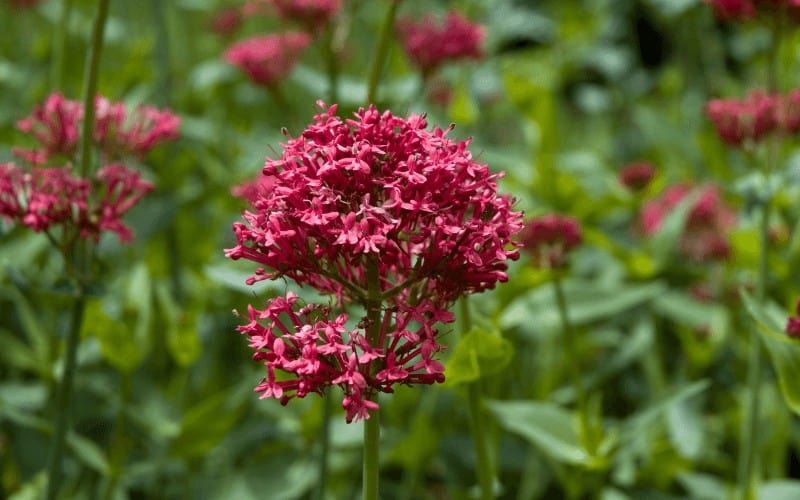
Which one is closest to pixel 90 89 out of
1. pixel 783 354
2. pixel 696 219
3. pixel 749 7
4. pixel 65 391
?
pixel 65 391

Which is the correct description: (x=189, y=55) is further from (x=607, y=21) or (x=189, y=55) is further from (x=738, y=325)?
(x=738, y=325)

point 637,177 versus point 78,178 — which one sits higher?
point 637,177

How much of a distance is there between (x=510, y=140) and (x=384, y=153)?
3896 millimetres

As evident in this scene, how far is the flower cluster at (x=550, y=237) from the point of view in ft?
6.35

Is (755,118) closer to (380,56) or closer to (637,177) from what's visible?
(637,177)

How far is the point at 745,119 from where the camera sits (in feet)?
7.02

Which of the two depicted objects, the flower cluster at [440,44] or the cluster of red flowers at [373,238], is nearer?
the cluster of red flowers at [373,238]

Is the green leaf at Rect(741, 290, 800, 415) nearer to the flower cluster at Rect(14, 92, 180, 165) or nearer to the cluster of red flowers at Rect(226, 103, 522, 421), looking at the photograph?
the cluster of red flowers at Rect(226, 103, 522, 421)

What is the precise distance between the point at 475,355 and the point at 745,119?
1214 millimetres

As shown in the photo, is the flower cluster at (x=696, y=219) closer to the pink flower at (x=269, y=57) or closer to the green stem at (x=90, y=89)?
the pink flower at (x=269, y=57)

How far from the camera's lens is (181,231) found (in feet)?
9.32

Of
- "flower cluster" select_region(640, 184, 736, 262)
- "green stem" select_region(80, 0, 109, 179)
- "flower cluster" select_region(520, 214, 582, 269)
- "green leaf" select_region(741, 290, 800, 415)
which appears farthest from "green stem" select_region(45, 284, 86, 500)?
"flower cluster" select_region(640, 184, 736, 262)

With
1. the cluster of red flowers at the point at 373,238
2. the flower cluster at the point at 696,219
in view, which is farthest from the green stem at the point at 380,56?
the flower cluster at the point at 696,219

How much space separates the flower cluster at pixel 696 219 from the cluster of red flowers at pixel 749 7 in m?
0.73
